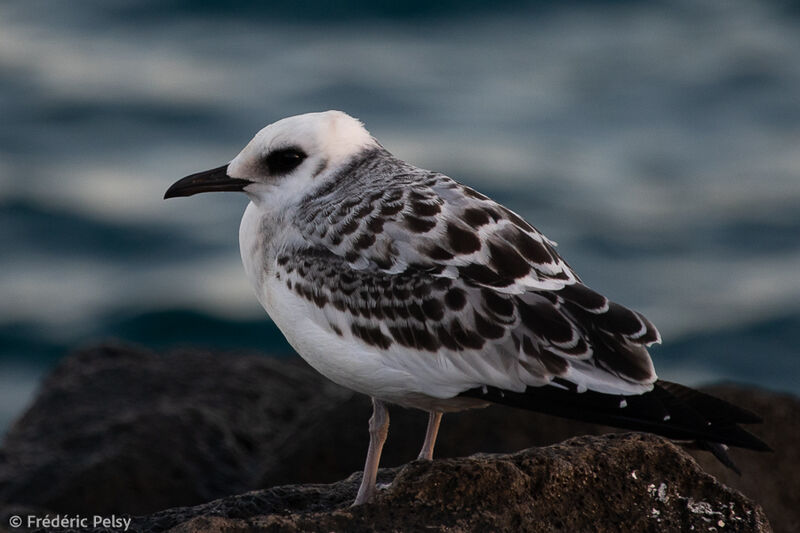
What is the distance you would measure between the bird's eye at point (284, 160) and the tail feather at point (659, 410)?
2040 mm

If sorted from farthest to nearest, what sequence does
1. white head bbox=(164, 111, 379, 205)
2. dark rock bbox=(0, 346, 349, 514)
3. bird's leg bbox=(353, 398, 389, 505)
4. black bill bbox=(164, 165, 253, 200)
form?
dark rock bbox=(0, 346, 349, 514) → black bill bbox=(164, 165, 253, 200) → white head bbox=(164, 111, 379, 205) → bird's leg bbox=(353, 398, 389, 505)

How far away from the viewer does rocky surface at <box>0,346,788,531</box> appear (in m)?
6.98

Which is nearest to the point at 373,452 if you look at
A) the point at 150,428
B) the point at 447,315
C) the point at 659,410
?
the point at 447,315

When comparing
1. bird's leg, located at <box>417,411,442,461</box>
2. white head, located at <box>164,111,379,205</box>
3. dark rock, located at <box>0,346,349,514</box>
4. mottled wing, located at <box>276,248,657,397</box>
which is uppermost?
white head, located at <box>164,111,379,205</box>

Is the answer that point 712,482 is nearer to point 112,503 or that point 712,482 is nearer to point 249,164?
point 249,164

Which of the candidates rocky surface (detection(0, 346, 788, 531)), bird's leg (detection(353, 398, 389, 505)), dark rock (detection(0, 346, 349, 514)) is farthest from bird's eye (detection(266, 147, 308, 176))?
dark rock (detection(0, 346, 349, 514))

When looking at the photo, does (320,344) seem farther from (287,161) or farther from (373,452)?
(287,161)

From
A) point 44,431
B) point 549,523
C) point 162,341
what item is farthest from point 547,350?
point 162,341

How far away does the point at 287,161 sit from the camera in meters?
8.06

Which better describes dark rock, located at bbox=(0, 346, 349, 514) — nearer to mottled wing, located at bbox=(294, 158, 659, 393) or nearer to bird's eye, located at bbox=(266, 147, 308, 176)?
bird's eye, located at bbox=(266, 147, 308, 176)

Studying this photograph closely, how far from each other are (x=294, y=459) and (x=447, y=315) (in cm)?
388

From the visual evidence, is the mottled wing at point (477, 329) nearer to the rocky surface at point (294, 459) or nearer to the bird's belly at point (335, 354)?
the bird's belly at point (335, 354)

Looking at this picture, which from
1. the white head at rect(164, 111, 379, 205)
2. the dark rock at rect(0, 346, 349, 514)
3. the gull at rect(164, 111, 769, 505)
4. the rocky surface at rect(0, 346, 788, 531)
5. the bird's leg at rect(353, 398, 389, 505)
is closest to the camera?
the gull at rect(164, 111, 769, 505)

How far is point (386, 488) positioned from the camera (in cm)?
727
